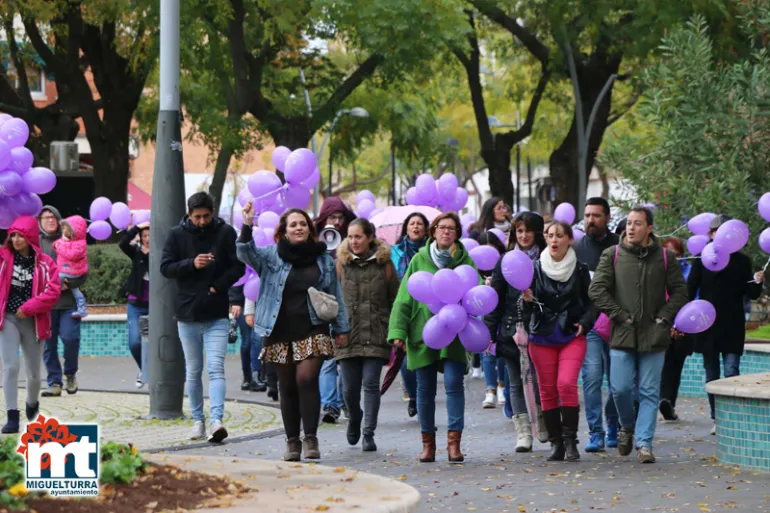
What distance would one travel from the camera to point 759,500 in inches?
353

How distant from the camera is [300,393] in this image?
1073 cm

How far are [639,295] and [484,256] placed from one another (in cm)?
272

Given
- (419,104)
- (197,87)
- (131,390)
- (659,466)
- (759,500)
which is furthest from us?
(419,104)

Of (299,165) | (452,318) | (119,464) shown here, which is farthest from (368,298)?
(119,464)

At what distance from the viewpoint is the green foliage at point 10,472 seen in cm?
677

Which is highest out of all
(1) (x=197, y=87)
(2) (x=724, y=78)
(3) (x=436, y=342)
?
(1) (x=197, y=87)

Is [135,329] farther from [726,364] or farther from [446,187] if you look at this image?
[726,364]

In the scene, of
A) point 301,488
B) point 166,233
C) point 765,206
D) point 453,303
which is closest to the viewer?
point 301,488

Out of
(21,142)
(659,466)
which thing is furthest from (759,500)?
(21,142)

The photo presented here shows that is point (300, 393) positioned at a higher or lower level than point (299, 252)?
lower

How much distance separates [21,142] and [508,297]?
376 centimetres

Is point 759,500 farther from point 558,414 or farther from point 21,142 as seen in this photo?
point 21,142

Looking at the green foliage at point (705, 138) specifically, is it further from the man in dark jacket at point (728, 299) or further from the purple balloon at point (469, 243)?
the man in dark jacket at point (728, 299)

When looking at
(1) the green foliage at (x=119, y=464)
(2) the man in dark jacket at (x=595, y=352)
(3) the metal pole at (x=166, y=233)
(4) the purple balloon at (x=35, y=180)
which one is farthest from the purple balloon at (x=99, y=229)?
(1) the green foliage at (x=119, y=464)
